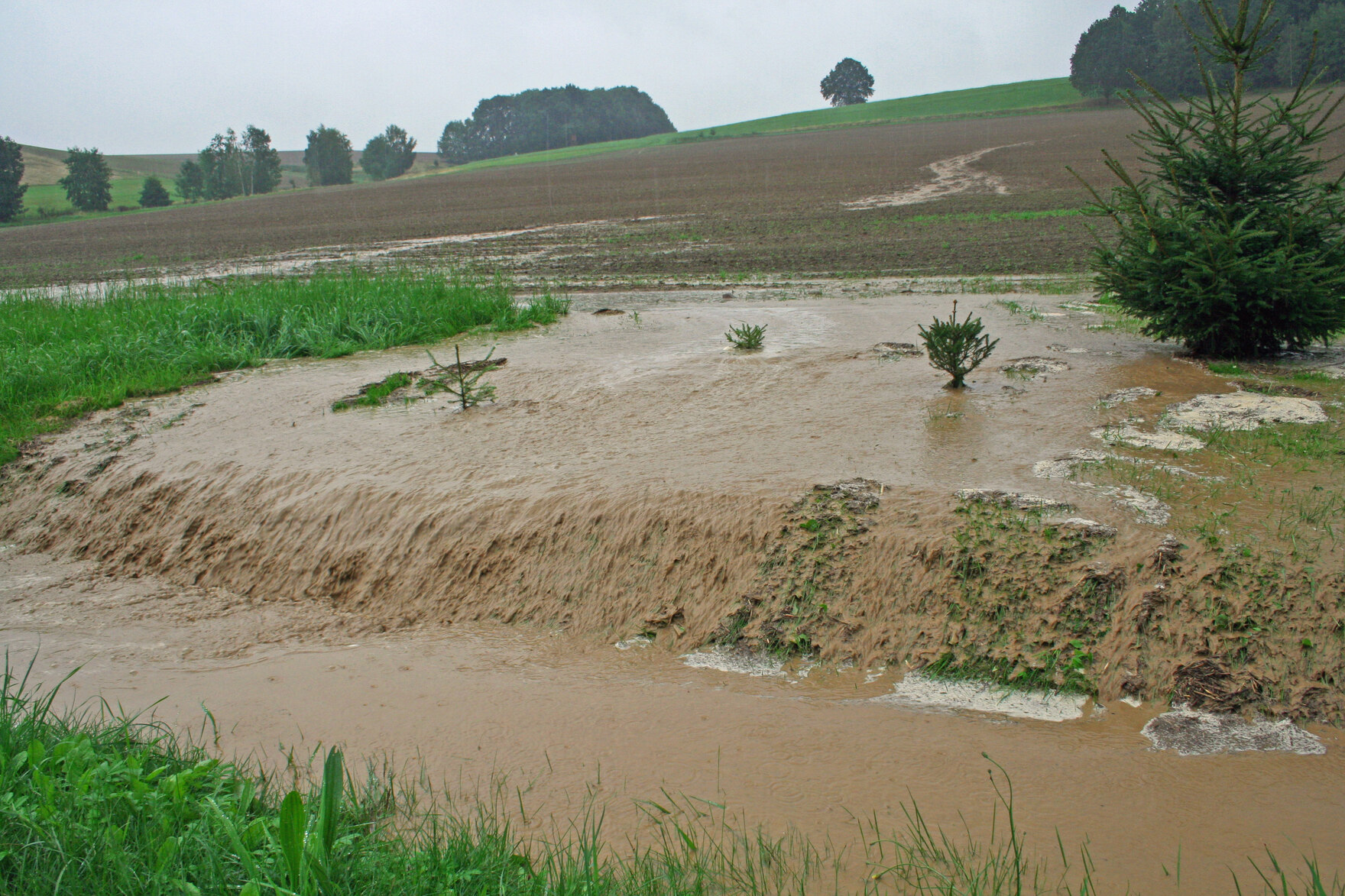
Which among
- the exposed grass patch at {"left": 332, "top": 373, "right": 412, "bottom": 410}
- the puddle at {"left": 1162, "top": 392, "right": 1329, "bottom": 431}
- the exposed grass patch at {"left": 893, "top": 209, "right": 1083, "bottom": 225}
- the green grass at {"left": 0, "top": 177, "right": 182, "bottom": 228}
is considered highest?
the green grass at {"left": 0, "top": 177, "right": 182, "bottom": 228}

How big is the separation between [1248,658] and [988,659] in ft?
3.38

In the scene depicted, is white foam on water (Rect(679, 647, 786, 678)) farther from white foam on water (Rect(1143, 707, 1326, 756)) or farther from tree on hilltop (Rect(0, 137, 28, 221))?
tree on hilltop (Rect(0, 137, 28, 221))

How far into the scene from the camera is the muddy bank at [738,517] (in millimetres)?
3898

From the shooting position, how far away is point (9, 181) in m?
54.8

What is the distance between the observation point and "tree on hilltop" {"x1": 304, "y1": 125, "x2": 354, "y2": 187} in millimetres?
77875

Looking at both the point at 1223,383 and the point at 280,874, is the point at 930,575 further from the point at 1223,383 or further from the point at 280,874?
the point at 1223,383

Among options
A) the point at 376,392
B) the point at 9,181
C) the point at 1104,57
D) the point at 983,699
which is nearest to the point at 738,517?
the point at 983,699

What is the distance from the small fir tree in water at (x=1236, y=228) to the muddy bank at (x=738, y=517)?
0.62 meters

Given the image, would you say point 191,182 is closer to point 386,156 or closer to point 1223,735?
point 386,156

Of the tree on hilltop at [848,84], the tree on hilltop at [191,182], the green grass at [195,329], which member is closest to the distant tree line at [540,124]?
the tree on hilltop at [848,84]

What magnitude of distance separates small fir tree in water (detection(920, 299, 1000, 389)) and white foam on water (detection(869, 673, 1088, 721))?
3.20m

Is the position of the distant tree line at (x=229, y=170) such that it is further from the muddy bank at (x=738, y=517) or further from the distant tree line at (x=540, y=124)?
the muddy bank at (x=738, y=517)

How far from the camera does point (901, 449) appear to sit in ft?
17.7

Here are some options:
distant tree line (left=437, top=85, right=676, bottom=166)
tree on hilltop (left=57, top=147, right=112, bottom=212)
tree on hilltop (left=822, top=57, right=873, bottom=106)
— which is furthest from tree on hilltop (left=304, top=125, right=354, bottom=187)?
tree on hilltop (left=822, top=57, right=873, bottom=106)
